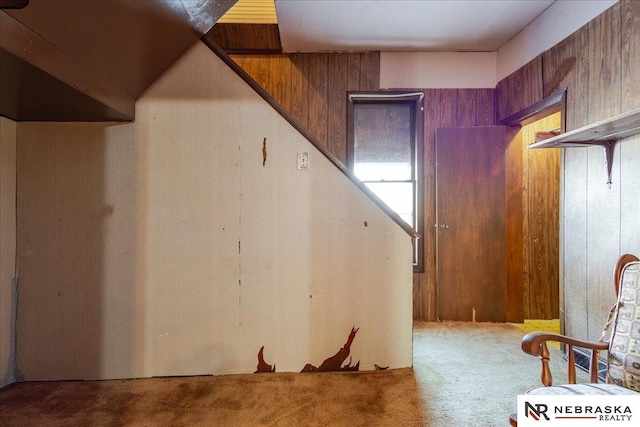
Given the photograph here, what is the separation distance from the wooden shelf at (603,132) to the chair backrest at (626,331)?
0.73m

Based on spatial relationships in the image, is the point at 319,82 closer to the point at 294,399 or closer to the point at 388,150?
the point at 388,150

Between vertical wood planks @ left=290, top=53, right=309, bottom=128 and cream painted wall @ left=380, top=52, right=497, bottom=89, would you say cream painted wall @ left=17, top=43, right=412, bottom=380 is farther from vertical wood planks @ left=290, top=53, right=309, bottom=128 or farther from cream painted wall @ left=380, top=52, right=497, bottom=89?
cream painted wall @ left=380, top=52, right=497, bottom=89

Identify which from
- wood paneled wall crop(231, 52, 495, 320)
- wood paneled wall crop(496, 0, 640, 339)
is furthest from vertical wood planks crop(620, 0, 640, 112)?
wood paneled wall crop(231, 52, 495, 320)

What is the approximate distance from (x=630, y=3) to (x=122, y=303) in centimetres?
374

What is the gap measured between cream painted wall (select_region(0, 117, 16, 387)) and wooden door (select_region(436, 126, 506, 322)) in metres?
3.49

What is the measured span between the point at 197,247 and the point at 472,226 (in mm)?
2707

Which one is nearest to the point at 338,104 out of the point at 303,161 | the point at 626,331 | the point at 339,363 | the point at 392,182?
the point at 392,182

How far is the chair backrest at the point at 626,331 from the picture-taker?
132cm

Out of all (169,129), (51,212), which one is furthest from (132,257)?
(169,129)

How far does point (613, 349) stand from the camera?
4.59 feet

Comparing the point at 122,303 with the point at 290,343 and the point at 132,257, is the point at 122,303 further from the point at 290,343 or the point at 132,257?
the point at 290,343

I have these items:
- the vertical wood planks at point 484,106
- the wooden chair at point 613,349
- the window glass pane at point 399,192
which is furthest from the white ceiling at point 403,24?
the wooden chair at point 613,349

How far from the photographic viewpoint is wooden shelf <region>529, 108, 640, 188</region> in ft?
5.69

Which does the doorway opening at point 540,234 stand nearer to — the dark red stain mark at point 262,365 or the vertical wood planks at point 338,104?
the vertical wood planks at point 338,104
